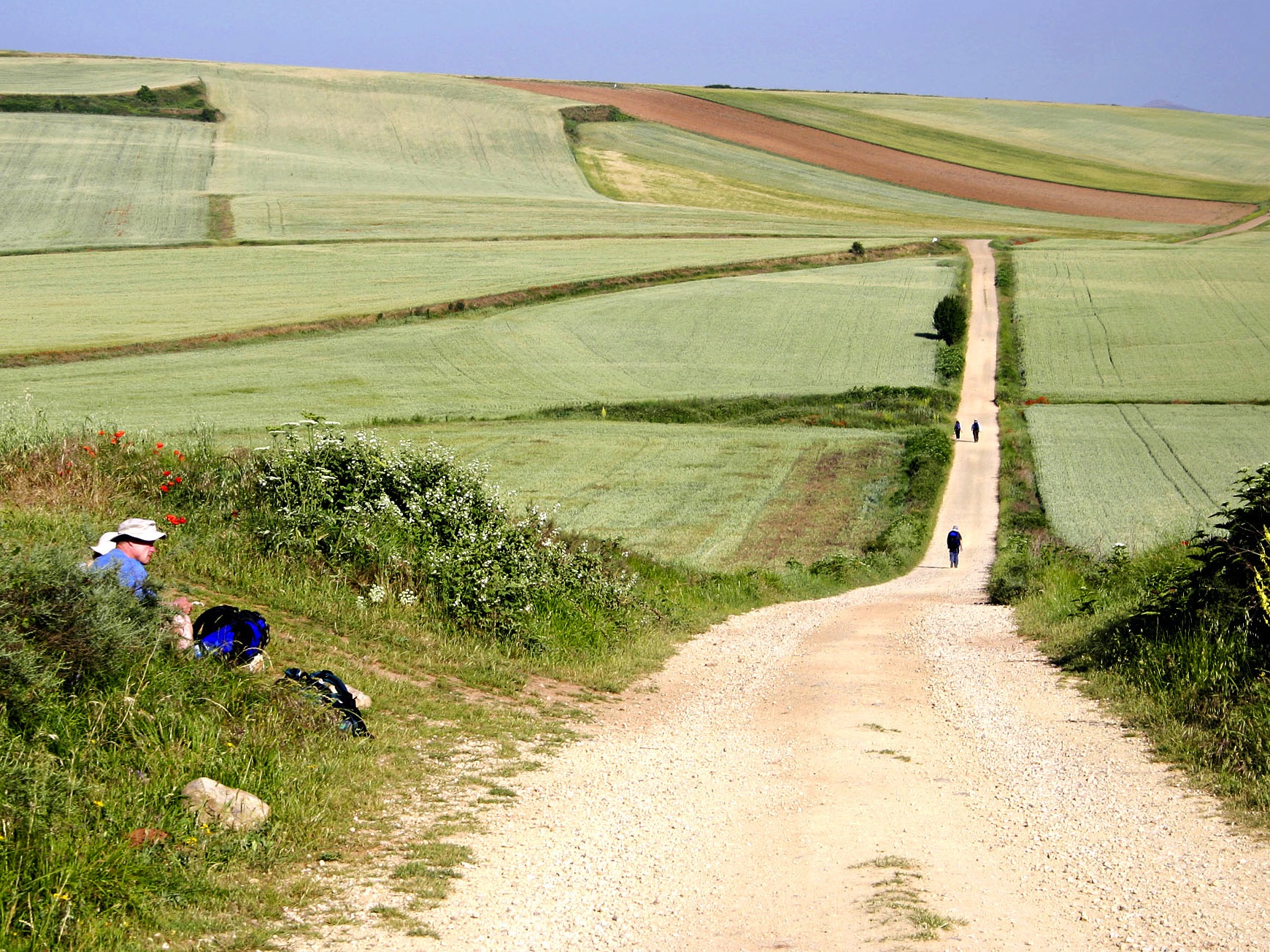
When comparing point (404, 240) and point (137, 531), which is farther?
point (404, 240)

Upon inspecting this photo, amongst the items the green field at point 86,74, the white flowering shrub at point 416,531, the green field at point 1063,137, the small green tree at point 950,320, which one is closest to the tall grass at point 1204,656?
the white flowering shrub at point 416,531

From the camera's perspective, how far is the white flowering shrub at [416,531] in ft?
41.4

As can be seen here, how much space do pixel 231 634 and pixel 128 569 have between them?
0.94 m

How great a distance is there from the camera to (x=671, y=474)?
123 ft

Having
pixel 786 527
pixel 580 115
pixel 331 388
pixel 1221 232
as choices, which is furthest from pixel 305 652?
pixel 580 115

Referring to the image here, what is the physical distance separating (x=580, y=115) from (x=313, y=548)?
12352cm

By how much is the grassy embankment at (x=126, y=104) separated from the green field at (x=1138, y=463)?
92.0m

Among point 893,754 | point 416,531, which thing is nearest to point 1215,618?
point 893,754

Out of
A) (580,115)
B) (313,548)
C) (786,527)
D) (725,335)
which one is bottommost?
(786,527)

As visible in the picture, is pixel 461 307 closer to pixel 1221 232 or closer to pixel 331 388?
Answer: pixel 331 388

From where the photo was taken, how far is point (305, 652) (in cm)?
1031

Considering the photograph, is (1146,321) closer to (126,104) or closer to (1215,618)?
(1215,618)

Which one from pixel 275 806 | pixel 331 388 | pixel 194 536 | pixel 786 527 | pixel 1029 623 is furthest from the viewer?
pixel 331 388

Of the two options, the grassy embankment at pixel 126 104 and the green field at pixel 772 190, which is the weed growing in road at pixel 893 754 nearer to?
the green field at pixel 772 190
